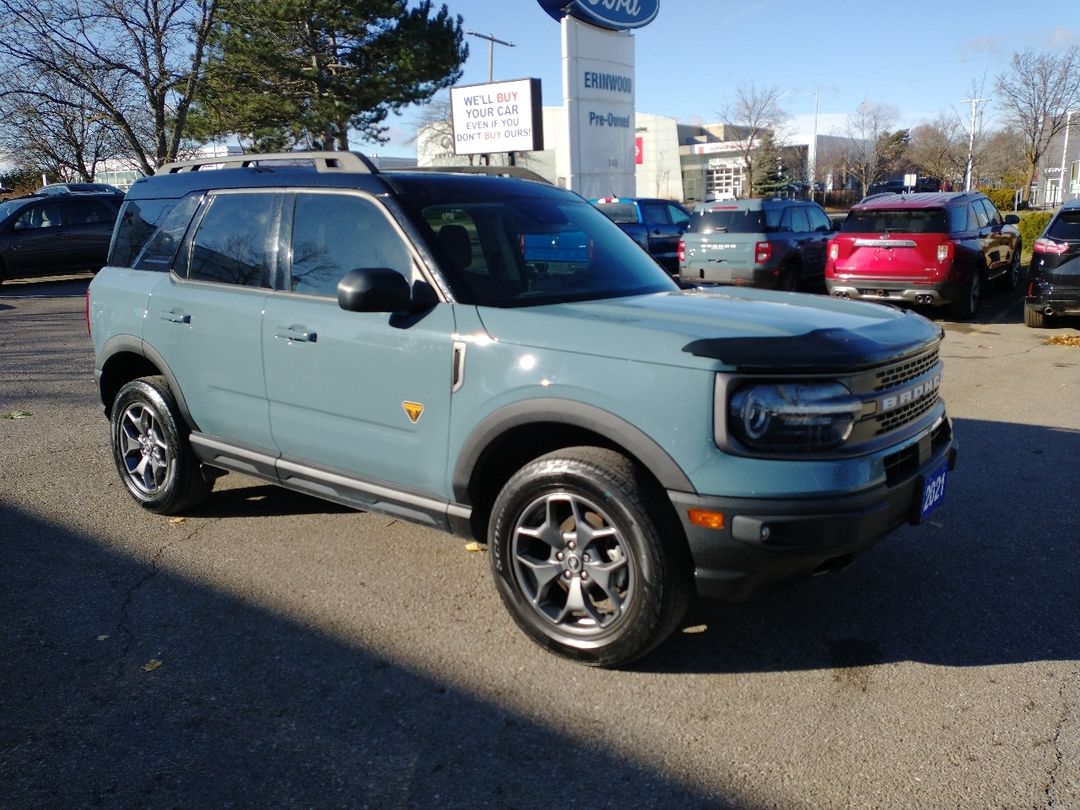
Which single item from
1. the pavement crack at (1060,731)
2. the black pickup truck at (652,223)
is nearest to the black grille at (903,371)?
the pavement crack at (1060,731)

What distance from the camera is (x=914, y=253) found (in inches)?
456

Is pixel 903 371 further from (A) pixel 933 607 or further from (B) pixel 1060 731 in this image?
(B) pixel 1060 731

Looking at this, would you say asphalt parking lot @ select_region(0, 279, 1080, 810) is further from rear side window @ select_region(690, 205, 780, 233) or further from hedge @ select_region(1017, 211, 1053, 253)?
hedge @ select_region(1017, 211, 1053, 253)

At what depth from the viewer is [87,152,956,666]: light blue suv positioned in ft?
9.64

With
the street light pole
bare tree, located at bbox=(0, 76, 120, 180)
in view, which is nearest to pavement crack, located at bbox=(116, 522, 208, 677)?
bare tree, located at bbox=(0, 76, 120, 180)

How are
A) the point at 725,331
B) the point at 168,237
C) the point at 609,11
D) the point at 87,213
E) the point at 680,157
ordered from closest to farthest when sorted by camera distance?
the point at 725,331, the point at 168,237, the point at 87,213, the point at 609,11, the point at 680,157

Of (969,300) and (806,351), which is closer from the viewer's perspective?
(806,351)

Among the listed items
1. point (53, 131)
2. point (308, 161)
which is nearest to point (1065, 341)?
point (308, 161)

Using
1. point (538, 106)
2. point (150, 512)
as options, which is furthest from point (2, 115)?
point (150, 512)

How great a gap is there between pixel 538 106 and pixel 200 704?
19775 millimetres

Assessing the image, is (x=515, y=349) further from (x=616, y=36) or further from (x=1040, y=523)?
(x=616, y=36)

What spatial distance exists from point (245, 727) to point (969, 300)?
11569 mm

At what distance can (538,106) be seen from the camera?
21094mm

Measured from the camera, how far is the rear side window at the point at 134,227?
5.06 meters
